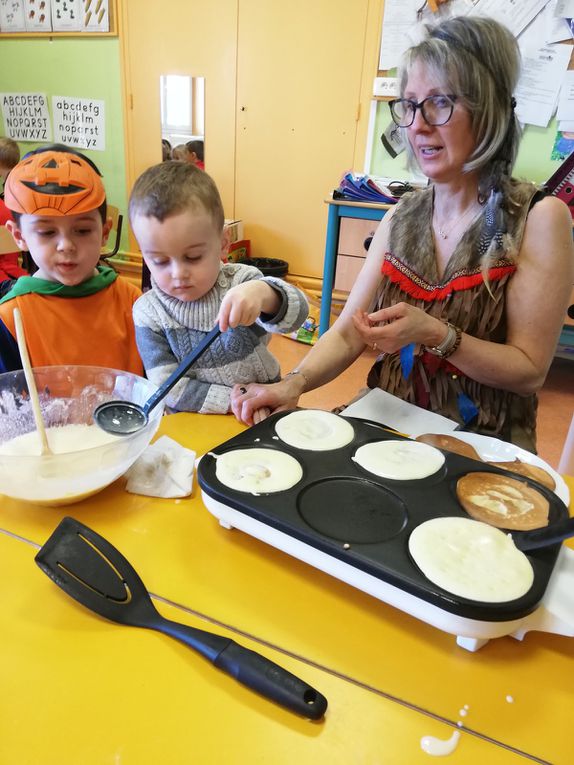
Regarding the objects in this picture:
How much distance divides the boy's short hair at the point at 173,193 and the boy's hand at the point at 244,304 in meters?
0.17

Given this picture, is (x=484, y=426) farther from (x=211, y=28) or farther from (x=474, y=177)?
(x=211, y=28)

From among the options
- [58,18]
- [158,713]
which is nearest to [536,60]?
[58,18]

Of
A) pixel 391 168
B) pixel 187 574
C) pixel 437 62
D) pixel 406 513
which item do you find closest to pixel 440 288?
pixel 437 62

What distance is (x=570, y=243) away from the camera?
1.13 meters

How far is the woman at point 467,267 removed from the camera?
3.49 ft

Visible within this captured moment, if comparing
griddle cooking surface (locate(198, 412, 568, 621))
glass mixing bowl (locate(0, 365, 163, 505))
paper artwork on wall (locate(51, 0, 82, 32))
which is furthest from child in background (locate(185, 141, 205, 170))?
griddle cooking surface (locate(198, 412, 568, 621))

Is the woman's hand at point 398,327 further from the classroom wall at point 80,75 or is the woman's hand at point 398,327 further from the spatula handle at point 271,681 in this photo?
the classroom wall at point 80,75

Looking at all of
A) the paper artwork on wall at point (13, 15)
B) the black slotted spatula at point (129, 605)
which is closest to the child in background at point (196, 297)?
the black slotted spatula at point (129, 605)

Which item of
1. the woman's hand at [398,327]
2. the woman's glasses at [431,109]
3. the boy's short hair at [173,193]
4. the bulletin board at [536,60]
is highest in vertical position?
the bulletin board at [536,60]

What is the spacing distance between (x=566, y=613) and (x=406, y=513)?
0.17 m

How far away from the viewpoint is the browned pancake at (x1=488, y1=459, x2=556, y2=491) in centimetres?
75

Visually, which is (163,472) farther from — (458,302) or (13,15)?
(13,15)

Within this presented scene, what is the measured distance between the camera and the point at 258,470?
2.14ft

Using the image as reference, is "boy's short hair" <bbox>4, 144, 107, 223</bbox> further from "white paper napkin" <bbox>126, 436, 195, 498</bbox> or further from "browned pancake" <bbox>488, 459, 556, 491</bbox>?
"browned pancake" <bbox>488, 459, 556, 491</bbox>
